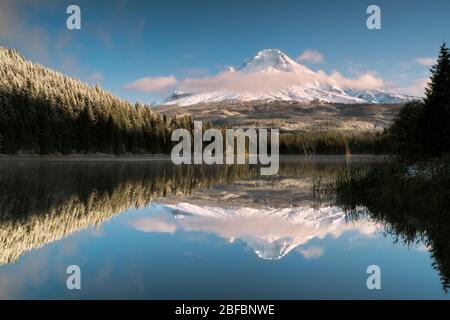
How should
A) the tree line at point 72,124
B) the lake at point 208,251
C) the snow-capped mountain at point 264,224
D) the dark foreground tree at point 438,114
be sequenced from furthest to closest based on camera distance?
the tree line at point 72,124 → the dark foreground tree at point 438,114 → the snow-capped mountain at point 264,224 → the lake at point 208,251

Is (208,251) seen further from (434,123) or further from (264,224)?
(434,123)

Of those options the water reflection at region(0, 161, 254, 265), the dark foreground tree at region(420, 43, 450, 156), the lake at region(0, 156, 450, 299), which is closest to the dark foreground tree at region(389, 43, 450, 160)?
the dark foreground tree at region(420, 43, 450, 156)

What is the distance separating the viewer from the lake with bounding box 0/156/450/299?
9211 millimetres

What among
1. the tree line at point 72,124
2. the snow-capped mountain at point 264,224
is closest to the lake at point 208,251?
the snow-capped mountain at point 264,224

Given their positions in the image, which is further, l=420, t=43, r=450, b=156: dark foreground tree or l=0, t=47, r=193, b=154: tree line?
l=0, t=47, r=193, b=154: tree line

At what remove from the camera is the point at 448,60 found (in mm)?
26969

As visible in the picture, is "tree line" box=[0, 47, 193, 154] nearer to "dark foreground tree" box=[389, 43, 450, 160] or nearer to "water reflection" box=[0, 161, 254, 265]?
"water reflection" box=[0, 161, 254, 265]

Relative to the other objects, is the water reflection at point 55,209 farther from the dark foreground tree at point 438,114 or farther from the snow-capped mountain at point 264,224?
the dark foreground tree at point 438,114

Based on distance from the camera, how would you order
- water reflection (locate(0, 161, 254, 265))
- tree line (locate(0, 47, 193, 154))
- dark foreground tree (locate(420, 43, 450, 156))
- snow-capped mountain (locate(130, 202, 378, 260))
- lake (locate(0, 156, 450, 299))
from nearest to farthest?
lake (locate(0, 156, 450, 299)) → water reflection (locate(0, 161, 254, 265)) → snow-capped mountain (locate(130, 202, 378, 260)) → dark foreground tree (locate(420, 43, 450, 156)) → tree line (locate(0, 47, 193, 154))

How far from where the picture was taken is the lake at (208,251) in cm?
921

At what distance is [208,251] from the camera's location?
12.7 m
